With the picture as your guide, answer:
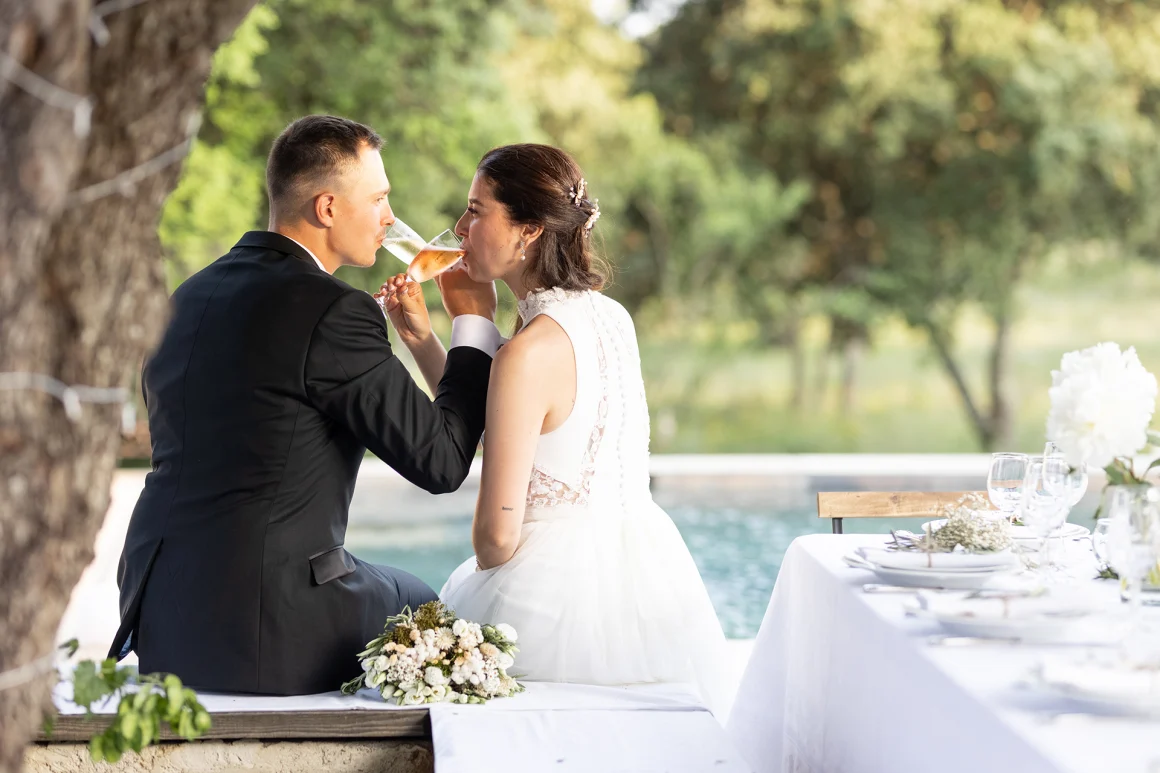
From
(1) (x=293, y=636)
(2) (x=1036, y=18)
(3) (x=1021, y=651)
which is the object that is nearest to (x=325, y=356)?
(1) (x=293, y=636)

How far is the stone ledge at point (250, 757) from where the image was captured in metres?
2.33

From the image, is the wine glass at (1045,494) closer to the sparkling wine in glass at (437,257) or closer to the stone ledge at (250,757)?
the stone ledge at (250,757)

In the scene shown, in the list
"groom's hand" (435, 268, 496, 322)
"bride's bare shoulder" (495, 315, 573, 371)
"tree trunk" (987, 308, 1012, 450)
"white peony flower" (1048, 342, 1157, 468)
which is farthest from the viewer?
"tree trunk" (987, 308, 1012, 450)

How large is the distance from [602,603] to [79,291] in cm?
162

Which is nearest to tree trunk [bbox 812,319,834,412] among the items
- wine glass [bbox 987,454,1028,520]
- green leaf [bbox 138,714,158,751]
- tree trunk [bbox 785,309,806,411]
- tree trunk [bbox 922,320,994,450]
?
tree trunk [bbox 785,309,806,411]

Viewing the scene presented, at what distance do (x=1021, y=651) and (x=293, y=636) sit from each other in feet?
4.37

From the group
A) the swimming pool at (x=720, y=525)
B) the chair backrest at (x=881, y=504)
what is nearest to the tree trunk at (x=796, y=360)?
the swimming pool at (x=720, y=525)

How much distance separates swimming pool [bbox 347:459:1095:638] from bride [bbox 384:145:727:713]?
342 centimetres

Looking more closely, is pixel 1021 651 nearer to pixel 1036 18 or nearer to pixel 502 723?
pixel 502 723

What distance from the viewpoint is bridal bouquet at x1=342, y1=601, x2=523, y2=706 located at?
7.72 ft

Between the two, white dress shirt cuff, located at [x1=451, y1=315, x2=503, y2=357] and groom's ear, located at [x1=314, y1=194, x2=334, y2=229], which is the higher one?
groom's ear, located at [x1=314, y1=194, x2=334, y2=229]

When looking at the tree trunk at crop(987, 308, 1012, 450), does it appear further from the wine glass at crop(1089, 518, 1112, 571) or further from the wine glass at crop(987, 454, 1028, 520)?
the wine glass at crop(987, 454, 1028, 520)

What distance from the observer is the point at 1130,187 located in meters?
13.7

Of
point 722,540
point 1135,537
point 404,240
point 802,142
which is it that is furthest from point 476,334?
point 802,142
